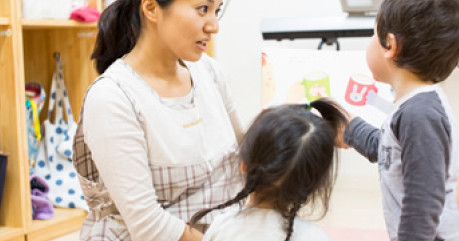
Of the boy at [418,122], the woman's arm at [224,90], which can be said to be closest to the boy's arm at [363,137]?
the boy at [418,122]

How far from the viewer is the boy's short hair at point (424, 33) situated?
1207 millimetres

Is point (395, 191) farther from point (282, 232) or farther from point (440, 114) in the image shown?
point (282, 232)

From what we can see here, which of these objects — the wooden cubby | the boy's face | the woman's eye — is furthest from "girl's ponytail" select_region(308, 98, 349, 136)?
the wooden cubby

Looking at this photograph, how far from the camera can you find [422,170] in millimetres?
1112

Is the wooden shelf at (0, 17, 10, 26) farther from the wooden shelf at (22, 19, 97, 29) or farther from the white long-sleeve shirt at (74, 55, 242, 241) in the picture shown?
the white long-sleeve shirt at (74, 55, 242, 241)

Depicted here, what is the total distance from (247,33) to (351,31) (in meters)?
0.81

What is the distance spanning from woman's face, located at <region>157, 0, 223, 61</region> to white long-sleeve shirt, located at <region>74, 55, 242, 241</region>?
10 centimetres

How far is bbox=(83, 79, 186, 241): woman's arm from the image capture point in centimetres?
119

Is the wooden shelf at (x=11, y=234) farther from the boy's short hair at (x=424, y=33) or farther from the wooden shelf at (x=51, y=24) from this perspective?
the boy's short hair at (x=424, y=33)

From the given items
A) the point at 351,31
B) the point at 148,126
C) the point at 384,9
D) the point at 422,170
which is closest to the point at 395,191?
the point at 422,170

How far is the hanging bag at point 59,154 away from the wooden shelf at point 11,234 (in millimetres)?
314

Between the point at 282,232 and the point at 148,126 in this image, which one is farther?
the point at 148,126

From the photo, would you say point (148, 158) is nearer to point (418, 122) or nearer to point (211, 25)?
point (211, 25)

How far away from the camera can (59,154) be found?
2678mm
